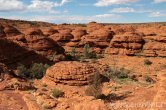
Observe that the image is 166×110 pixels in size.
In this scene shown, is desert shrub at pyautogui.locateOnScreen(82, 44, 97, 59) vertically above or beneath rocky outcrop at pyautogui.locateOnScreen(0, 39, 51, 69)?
beneath

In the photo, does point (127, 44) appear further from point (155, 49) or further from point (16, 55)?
point (16, 55)

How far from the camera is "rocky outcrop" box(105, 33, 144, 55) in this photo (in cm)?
4388

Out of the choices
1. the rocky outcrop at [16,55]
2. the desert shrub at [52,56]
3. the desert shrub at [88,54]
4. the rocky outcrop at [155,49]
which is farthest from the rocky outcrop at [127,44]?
the rocky outcrop at [16,55]

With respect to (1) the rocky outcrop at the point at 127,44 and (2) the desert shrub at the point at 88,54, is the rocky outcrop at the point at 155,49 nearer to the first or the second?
(1) the rocky outcrop at the point at 127,44

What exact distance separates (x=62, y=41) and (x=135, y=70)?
713 inches

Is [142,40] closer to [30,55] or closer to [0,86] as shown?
[30,55]

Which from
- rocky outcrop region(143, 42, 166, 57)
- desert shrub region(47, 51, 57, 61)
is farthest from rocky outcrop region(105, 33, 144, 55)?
desert shrub region(47, 51, 57, 61)

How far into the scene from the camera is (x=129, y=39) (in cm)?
4409

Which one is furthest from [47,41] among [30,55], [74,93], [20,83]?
[74,93]

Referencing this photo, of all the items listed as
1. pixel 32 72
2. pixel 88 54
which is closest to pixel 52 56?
pixel 88 54

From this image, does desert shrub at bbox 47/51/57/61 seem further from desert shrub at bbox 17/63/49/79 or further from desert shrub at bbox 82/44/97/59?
desert shrub at bbox 82/44/97/59

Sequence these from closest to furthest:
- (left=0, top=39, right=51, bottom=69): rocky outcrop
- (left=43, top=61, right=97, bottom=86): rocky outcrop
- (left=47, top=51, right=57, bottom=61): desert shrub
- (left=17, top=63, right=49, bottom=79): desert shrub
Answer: (left=43, top=61, right=97, bottom=86): rocky outcrop → (left=17, top=63, right=49, bottom=79): desert shrub → (left=0, top=39, right=51, bottom=69): rocky outcrop → (left=47, top=51, right=57, bottom=61): desert shrub

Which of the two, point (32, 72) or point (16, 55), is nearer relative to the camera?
point (32, 72)

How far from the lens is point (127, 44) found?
44094mm
